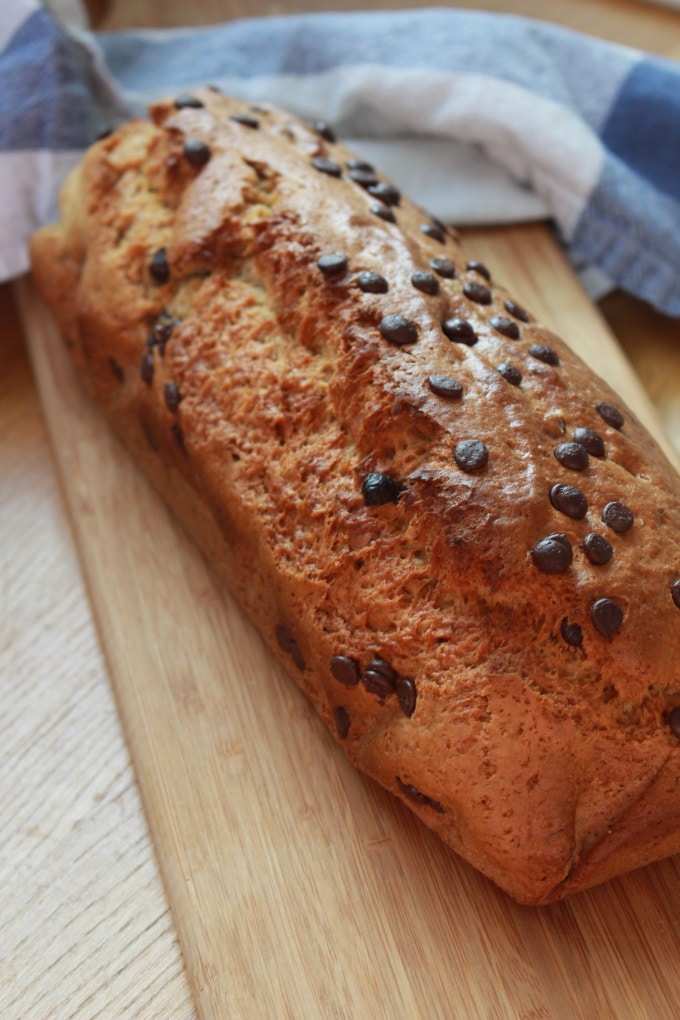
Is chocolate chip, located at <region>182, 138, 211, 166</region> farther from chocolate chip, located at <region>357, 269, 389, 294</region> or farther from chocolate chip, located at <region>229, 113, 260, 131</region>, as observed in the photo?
chocolate chip, located at <region>357, 269, 389, 294</region>

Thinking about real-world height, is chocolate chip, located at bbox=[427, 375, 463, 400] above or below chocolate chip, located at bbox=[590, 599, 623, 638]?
above

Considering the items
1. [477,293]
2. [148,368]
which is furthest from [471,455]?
[148,368]

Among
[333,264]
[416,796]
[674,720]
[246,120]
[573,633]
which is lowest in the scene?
[416,796]

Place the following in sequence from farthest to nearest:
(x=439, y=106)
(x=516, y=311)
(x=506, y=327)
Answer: (x=439, y=106) < (x=516, y=311) < (x=506, y=327)

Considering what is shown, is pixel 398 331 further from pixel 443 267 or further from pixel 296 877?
pixel 296 877

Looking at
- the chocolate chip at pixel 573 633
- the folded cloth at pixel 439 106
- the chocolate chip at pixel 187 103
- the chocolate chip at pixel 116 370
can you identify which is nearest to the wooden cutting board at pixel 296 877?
the chocolate chip at pixel 116 370

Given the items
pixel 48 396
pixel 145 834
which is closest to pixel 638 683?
pixel 145 834

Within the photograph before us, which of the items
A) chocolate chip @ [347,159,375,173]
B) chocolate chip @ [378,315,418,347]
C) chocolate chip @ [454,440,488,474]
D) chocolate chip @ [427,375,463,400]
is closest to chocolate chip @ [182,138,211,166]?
chocolate chip @ [347,159,375,173]
